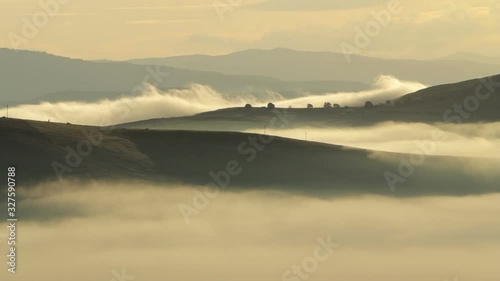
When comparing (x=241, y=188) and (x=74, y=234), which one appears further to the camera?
(x=241, y=188)

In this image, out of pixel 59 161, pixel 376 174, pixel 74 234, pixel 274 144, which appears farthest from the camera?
pixel 274 144

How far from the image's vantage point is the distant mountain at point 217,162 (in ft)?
492

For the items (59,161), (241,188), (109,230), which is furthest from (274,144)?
(109,230)

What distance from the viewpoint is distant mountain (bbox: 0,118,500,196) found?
150 metres

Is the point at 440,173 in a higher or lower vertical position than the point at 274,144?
lower

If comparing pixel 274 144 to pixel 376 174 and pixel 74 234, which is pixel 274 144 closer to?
pixel 376 174

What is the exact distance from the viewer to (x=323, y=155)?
582 feet

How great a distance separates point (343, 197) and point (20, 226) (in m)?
51.9

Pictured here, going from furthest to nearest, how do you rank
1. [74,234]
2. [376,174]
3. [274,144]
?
[274,144] < [376,174] < [74,234]

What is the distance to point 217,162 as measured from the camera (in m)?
165

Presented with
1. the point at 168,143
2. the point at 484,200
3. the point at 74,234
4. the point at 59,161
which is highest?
the point at 168,143

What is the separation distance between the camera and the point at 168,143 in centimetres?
17025

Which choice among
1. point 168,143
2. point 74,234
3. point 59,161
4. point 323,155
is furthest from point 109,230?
point 323,155

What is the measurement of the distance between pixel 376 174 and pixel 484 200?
66.1 ft
